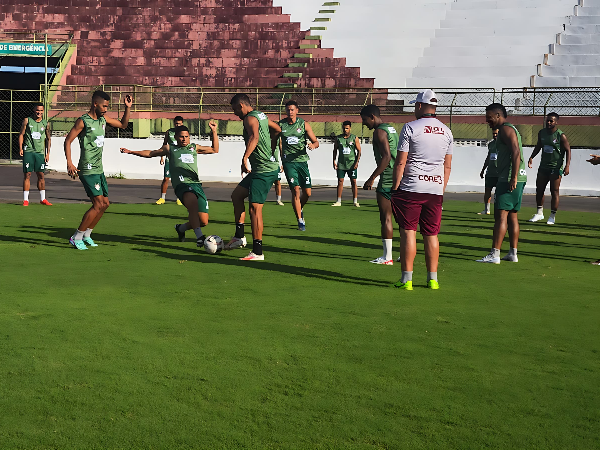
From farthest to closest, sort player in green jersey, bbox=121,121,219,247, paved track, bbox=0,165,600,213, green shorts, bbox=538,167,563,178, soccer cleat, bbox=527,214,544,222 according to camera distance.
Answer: paved track, bbox=0,165,600,213, soccer cleat, bbox=527,214,544,222, green shorts, bbox=538,167,563,178, player in green jersey, bbox=121,121,219,247

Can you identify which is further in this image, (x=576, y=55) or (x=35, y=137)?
(x=576, y=55)

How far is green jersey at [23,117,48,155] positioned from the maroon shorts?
36.2 feet

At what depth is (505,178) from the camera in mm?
9898

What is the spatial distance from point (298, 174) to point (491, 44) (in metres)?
22.3

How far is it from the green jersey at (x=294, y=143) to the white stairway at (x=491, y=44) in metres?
19.8

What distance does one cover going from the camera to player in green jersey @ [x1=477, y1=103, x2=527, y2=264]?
9.66 metres

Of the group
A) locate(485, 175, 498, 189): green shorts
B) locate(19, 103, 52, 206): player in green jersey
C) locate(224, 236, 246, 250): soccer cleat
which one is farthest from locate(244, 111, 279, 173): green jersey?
locate(19, 103, 52, 206): player in green jersey

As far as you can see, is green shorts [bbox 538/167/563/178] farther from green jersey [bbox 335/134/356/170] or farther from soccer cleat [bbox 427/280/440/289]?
soccer cleat [bbox 427/280/440/289]

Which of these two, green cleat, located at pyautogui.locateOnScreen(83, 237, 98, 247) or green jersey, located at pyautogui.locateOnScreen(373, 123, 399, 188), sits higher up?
green jersey, located at pyautogui.locateOnScreen(373, 123, 399, 188)

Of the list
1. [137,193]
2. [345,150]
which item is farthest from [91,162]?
[137,193]

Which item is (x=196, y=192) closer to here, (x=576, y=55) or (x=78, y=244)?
(x=78, y=244)

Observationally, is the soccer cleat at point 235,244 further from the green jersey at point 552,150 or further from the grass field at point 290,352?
the green jersey at point 552,150

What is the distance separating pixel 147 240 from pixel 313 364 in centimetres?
692

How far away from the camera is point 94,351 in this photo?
5.41 metres
